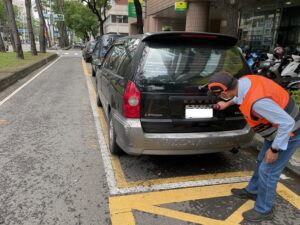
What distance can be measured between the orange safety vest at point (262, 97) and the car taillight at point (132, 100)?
1237 millimetres

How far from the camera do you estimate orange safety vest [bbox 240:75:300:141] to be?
2434mm

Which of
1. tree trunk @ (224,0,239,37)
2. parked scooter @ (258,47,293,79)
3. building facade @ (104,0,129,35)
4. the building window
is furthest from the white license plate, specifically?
the building window

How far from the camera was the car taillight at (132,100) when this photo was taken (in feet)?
11.1

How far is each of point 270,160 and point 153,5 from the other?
20818 millimetres

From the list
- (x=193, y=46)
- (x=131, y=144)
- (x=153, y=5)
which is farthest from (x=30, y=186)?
(x=153, y=5)

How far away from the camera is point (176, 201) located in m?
3.23

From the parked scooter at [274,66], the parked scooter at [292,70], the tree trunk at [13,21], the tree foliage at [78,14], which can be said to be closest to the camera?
the parked scooter at [292,70]

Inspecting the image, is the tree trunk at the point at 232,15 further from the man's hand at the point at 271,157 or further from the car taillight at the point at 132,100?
the man's hand at the point at 271,157

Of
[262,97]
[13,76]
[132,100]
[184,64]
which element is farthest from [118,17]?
[262,97]

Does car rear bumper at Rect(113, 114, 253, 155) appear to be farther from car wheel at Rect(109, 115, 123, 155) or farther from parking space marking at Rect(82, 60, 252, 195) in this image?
car wheel at Rect(109, 115, 123, 155)

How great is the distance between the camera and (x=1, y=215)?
2.92 m

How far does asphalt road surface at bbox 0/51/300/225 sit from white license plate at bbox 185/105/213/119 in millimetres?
828

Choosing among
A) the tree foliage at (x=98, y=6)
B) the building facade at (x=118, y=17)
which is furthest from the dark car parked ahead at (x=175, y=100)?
the building facade at (x=118, y=17)

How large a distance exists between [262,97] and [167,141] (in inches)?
51.4
